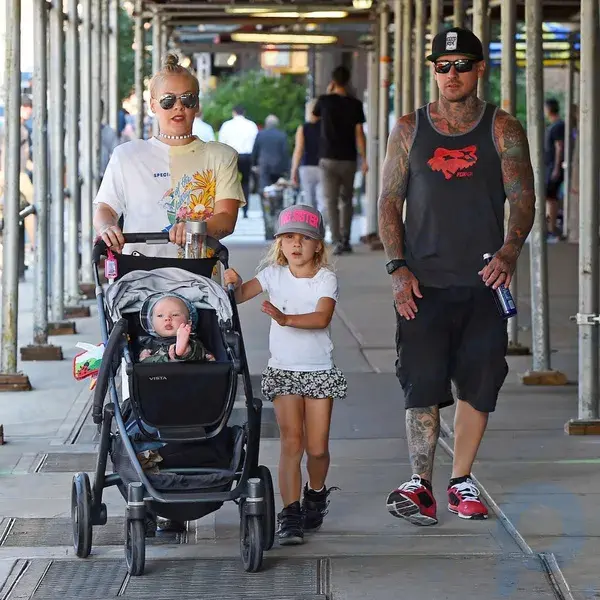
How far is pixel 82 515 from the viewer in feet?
18.1

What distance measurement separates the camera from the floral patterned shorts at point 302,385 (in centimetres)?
587

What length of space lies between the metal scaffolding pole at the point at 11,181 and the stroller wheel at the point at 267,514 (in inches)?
150

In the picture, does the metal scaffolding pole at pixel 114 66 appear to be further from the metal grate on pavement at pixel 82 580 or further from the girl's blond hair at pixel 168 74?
the metal grate on pavement at pixel 82 580

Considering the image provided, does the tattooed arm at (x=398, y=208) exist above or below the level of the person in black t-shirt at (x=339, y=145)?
below

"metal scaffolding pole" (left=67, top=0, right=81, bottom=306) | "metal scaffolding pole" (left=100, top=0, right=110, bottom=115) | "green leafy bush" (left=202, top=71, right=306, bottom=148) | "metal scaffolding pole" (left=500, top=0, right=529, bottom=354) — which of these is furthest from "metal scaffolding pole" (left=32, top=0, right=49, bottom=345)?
"green leafy bush" (left=202, top=71, right=306, bottom=148)

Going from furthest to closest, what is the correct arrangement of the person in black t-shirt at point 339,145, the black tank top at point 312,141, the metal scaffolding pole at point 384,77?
the metal scaffolding pole at point 384,77, the black tank top at point 312,141, the person in black t-shirt at point 339,145

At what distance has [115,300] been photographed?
555cm

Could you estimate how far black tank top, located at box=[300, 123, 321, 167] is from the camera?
735 inches

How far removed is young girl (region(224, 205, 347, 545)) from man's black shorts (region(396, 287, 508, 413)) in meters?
0.49

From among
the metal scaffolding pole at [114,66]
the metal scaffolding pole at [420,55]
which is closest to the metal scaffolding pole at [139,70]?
the metal scaffolding pole at [114,66]

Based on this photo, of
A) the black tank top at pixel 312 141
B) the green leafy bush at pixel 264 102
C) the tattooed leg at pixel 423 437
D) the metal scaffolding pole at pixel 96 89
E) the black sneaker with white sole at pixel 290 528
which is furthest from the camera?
the green leafy bush at pixel 264 102

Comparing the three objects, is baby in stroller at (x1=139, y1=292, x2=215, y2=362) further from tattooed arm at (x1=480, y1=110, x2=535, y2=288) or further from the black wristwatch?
tattooed arm at (x1=480, y1=110, x2=535, y2=288)

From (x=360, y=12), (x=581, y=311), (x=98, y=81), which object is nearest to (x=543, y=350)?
(x=581, y=311)

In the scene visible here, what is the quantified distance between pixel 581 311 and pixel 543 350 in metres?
1.41
